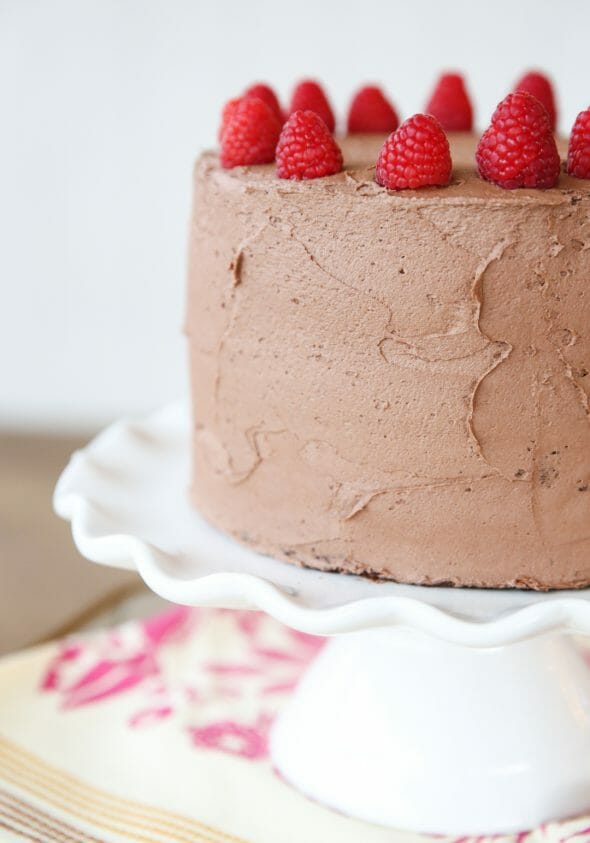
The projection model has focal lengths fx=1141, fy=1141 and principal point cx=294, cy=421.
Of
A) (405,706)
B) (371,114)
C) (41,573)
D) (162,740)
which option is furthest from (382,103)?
(41,573)

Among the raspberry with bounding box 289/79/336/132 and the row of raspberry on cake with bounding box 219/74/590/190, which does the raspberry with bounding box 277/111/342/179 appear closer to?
the row of raspberry on cake with bounding box 219/74/590/190

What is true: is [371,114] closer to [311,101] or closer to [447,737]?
[311,101]

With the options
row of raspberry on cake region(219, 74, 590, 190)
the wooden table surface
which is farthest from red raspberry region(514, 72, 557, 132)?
the wooden table surface

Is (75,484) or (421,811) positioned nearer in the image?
(421,811)

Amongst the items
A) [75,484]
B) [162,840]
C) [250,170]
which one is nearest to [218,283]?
[250,170]

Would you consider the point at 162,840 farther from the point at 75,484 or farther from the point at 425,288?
the point at 425,288

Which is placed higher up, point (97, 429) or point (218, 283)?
point (218, 283)
